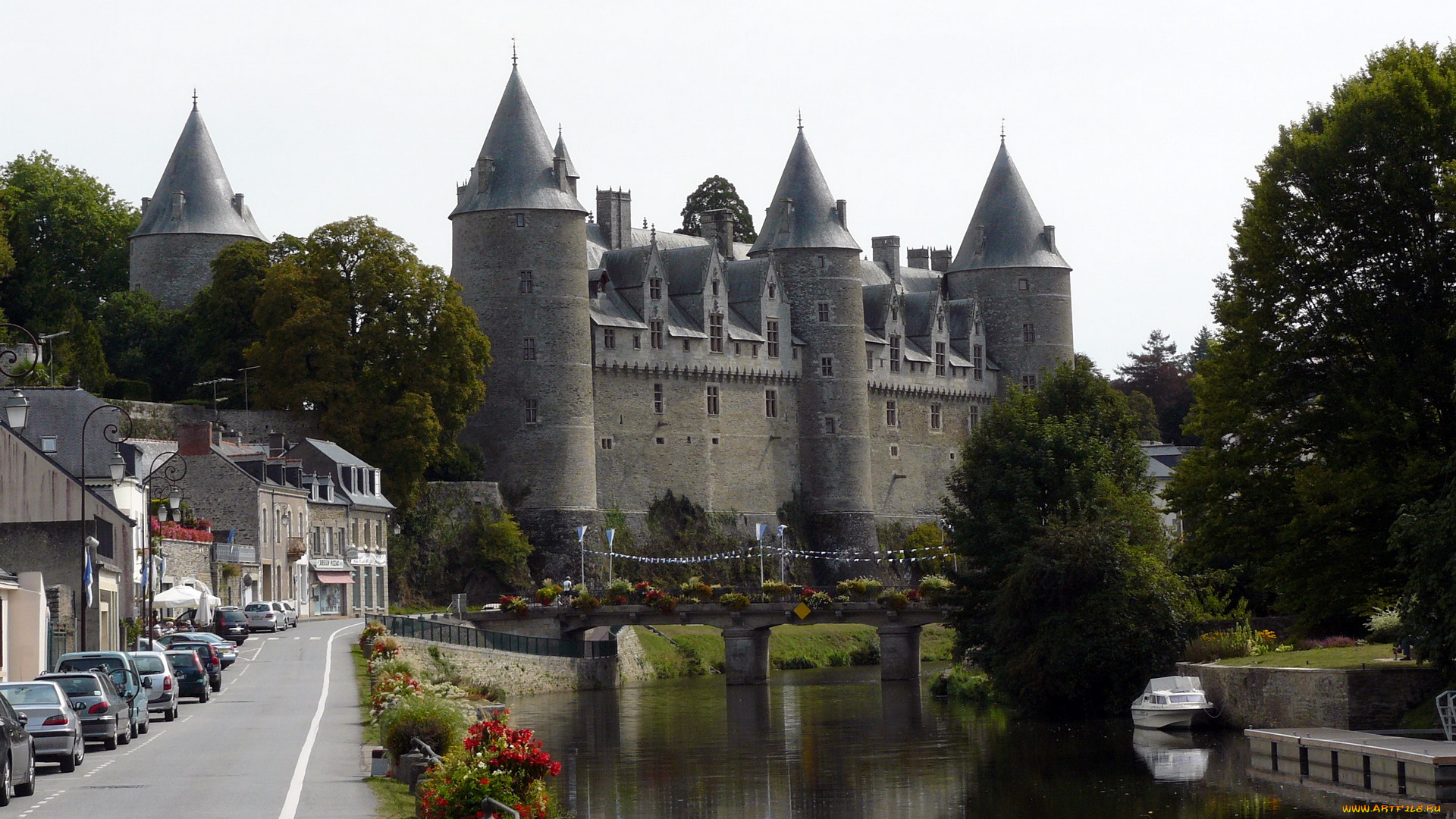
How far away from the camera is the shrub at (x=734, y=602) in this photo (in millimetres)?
53344

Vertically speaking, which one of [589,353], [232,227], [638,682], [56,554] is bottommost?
[638,682]

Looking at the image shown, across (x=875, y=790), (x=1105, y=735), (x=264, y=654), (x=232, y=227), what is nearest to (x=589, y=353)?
(x=232, y=227)

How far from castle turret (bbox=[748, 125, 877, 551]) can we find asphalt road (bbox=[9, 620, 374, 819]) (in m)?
43.3

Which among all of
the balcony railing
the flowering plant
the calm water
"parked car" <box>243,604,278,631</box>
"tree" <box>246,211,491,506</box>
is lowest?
the calm water

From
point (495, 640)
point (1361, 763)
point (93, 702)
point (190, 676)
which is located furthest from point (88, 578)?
point (1361, 763)

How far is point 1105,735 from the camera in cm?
3266

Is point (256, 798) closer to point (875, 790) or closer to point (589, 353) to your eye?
point (875, 790)

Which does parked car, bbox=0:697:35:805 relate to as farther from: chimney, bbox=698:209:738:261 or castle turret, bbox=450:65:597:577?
chimney, bbox=698:209:738:261

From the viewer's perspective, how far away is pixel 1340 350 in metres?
29.0

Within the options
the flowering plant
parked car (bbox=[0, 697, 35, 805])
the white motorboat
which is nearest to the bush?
parked car (bbox=[0, 697, 35, 805])

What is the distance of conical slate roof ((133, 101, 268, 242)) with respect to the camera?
66500 mm

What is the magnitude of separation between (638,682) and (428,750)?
36.7 meters

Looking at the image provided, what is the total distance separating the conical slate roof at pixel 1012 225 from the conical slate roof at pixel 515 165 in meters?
23.0

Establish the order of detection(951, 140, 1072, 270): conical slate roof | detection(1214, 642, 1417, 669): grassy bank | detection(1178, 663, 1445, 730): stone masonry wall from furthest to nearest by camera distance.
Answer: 1. detection(951, 140, 1072, 270): conical slate roof
2. detection(1214, 642, 1417, 669): grassy bank
3. detection(1178, 663, 1445, 730): stone masonry wall
